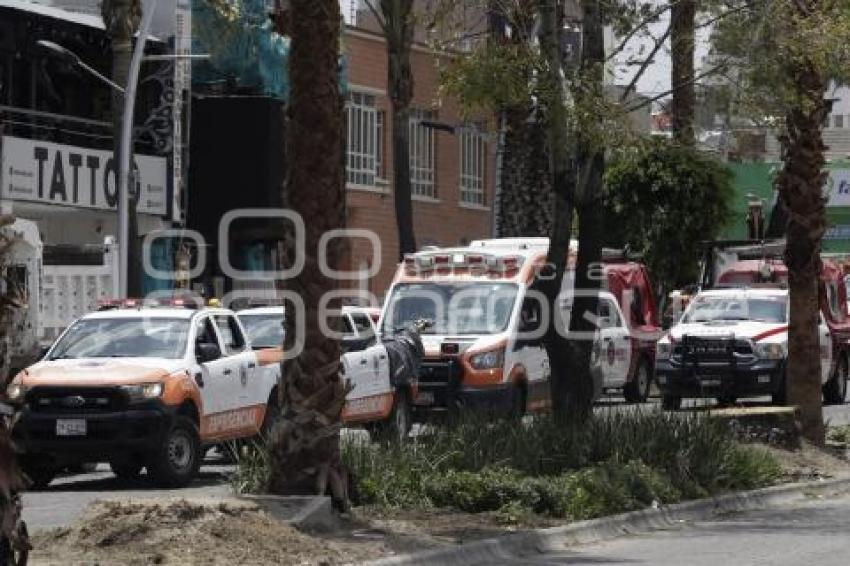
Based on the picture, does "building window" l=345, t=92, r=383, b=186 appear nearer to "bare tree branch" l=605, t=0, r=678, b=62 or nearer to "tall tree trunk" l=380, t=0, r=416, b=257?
"tall tree trunk" l=380, t=0, r=416, b=257

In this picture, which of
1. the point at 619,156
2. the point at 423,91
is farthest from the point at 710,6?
the point at 423,91

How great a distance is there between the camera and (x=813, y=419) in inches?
875

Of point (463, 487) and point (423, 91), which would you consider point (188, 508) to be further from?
point (423, 91)

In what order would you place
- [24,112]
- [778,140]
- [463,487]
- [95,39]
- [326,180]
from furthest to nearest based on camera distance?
1. [95,39]
2. [24,112]
3. [778,140]
4. [463,487]
5. [326,180]

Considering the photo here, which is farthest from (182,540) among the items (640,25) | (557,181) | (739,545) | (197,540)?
(640,25)

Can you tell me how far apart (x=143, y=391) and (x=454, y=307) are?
7.86 meters

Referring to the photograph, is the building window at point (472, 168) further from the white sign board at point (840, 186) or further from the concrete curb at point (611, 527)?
the concrete curb at point (611, 527)

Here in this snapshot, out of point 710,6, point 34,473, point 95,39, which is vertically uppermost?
point 95,39

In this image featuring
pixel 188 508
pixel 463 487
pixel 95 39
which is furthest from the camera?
pixel 95 39

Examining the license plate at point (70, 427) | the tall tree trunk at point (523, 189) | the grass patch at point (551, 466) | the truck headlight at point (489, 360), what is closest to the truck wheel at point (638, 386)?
the tall tree trunk at point (523, 189)

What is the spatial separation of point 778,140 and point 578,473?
645cm

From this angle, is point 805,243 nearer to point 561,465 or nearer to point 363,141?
point 561,465

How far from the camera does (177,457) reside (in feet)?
62.2

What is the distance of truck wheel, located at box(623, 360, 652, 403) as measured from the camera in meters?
33.4
